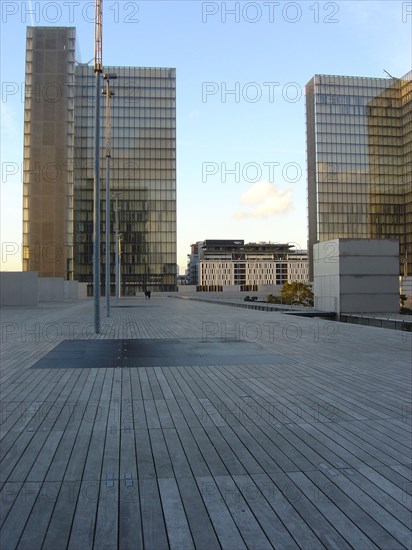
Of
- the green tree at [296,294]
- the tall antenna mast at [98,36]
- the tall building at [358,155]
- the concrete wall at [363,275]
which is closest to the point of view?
the tall antenna mast at [98,36]

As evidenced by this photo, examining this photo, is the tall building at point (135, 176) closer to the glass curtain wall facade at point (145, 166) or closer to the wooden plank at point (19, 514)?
the glass curtain wall facade at point (145, 166)

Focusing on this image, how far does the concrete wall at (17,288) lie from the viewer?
1414 inches

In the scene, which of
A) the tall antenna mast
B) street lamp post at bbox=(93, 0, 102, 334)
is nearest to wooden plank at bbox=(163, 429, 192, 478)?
street lamp post at bbox=(93, 0, 102, 334)

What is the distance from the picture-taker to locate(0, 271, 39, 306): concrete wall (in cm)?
3591

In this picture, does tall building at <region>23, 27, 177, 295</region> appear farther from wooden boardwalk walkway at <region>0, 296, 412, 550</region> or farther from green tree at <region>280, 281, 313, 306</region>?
wooden boardwalk walkway at <region>0, 296, 412, 550</region>

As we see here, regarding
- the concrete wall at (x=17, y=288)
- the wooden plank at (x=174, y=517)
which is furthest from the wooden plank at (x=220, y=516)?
the concrete wall at (x=17, y=288)

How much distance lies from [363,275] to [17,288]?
80.5ft

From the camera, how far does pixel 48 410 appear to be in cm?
632

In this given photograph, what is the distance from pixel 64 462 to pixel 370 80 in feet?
433

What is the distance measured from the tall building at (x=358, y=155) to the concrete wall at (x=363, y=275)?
93032 mm

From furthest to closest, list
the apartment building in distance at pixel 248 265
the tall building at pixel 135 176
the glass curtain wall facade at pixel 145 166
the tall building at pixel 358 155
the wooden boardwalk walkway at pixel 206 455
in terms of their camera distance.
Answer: the apartment building in distance at pixel 248 265
the tall building at pixel 358 155
the glass curtain wall facade at pixel 145 166
the tall building at pixel 135 176
the wooden boardwalk walkway at pixel 206 455

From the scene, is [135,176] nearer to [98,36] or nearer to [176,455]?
[98,36]

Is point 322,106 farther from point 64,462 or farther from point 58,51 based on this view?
point 64,462

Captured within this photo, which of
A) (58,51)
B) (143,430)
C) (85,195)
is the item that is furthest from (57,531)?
(85,195)
